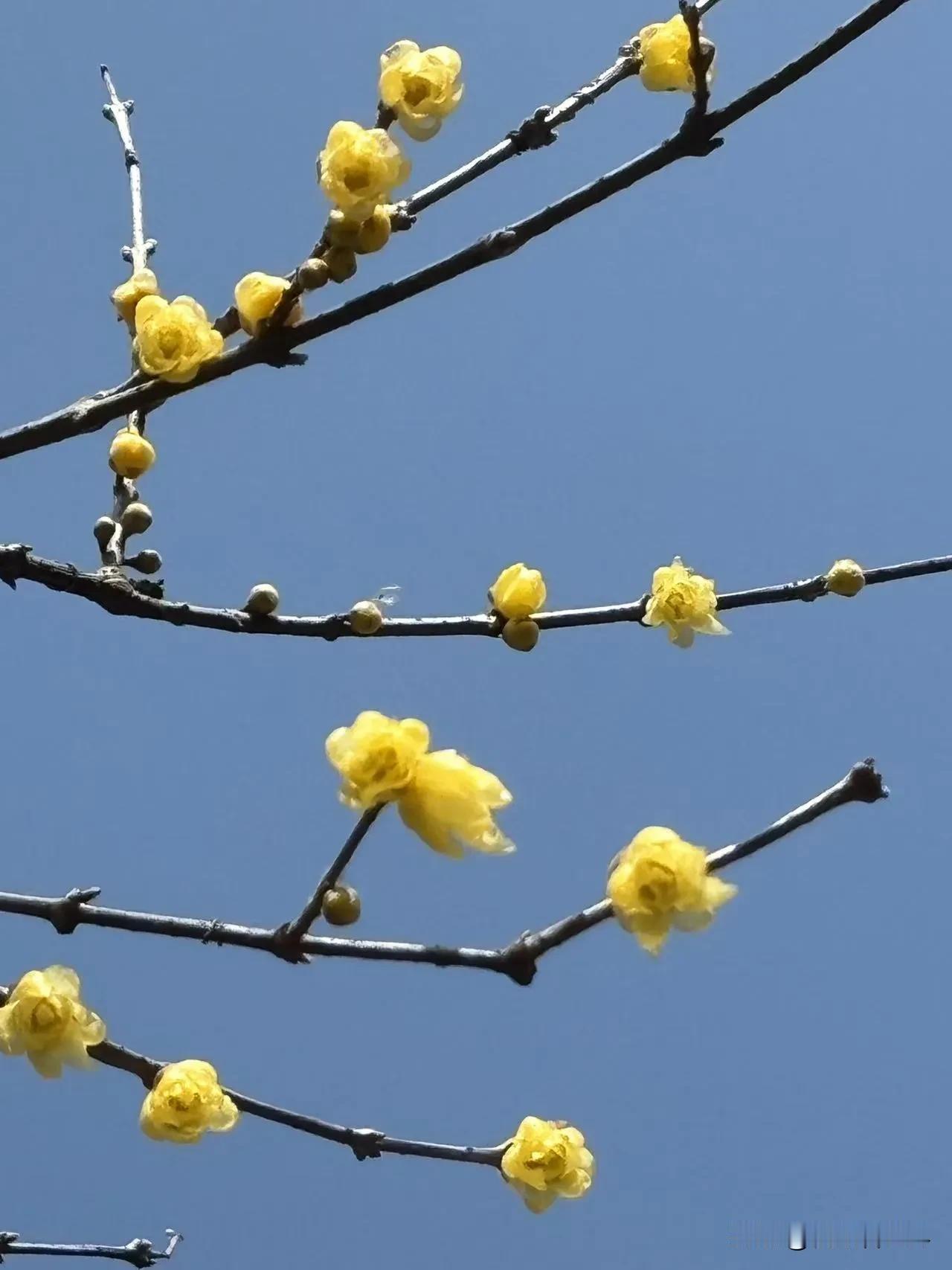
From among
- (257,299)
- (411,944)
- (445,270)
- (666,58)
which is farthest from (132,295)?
(411,944)

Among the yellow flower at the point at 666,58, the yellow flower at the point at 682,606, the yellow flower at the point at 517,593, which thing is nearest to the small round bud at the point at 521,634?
the yellow flower at the point at 517,593

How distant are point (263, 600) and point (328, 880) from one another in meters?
0.50

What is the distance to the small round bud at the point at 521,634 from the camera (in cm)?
184

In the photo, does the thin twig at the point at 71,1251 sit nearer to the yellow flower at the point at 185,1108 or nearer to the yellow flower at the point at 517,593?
the yellow flower at the point at 185,1108

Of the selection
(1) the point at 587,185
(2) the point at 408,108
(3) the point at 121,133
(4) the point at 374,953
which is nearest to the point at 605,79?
(2) the point at 408,108

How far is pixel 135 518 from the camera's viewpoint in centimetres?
196

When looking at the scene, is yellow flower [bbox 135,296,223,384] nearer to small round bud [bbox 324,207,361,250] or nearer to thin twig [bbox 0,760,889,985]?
small round bud [bbox 324,207,361,250]

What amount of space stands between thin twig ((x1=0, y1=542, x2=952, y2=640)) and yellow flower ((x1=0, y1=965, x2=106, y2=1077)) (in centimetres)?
47

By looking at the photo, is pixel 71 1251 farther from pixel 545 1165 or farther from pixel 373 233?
pixel 373 233

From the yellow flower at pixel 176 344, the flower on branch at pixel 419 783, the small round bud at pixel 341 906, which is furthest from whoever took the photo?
the yellow flower at pixel 176 344

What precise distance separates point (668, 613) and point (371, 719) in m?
0.84

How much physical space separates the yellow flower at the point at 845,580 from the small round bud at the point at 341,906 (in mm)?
1056

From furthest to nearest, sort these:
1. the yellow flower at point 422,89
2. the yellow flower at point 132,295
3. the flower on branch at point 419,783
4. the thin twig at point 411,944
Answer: the yellow flower at point 132,295 < the yellow flower at point 422,89 < the flower on branch at point 419,783 < the thin twig at point 411,944

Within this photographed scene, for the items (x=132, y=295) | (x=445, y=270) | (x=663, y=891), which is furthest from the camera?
(x=132, y=295)
